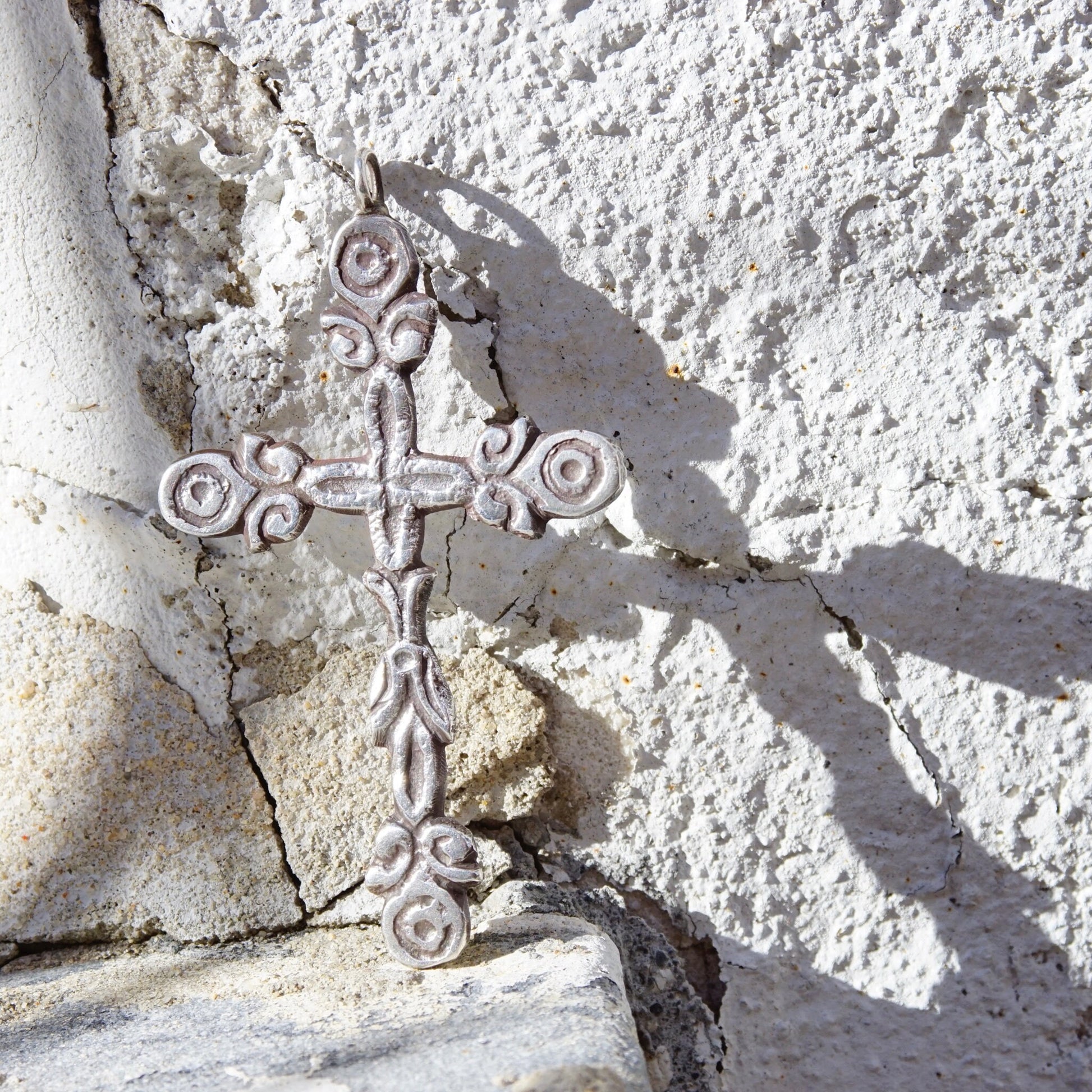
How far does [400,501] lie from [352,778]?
350 mm

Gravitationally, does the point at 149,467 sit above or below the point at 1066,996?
above

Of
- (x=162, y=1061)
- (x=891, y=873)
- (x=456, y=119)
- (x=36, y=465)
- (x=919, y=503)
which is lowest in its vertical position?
(x=162, y=1061)

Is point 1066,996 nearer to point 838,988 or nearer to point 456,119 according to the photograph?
point 838,988

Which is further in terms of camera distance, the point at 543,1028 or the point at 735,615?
the point at 735,615

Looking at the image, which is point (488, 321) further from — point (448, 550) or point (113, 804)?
point (113, 804)

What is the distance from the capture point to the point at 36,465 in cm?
113

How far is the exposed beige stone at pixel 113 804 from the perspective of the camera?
111 cm

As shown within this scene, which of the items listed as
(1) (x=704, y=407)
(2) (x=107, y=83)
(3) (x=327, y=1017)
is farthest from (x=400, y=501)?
(2) (x=107, y=83)

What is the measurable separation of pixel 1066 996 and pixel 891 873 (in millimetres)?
225

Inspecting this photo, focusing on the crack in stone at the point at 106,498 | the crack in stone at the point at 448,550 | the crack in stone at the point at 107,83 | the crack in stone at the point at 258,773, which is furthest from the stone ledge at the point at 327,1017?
the crack in stone at the point at 107,83

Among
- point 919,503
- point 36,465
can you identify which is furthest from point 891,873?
point 36,465

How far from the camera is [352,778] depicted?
1.14 meters

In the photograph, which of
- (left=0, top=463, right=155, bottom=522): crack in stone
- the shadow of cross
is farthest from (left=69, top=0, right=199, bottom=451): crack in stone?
the shadow of cross

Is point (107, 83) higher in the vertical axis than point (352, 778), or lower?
higher
